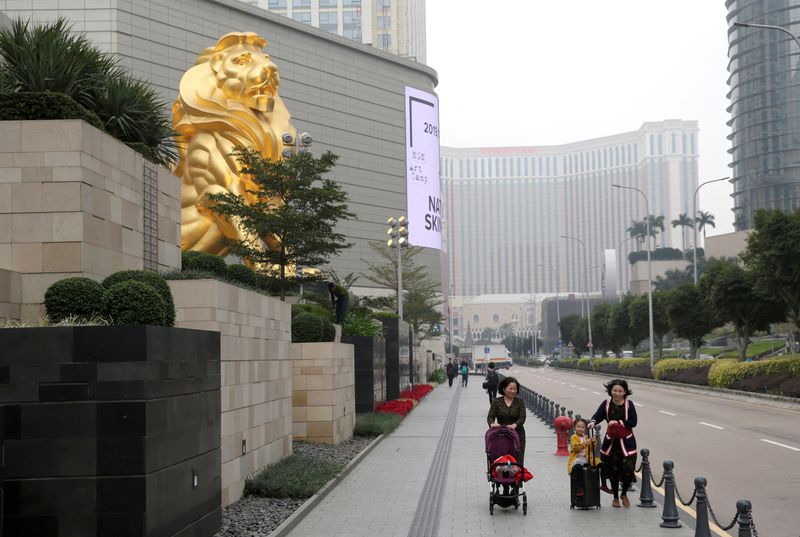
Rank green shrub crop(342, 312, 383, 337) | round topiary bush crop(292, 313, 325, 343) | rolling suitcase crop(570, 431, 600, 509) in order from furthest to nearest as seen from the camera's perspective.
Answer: green shrub crop(342, 312, 383, 337) < round topiary bush crop(292, 313, 325, 343) < rolling suitcase crop(570, 431, 600, 509)

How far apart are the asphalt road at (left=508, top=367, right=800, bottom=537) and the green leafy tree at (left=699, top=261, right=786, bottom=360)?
9.99 metres

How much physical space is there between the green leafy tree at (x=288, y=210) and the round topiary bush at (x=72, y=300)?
1516 centimetres

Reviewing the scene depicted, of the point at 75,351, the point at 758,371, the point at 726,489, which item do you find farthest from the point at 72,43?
the point at 758,371

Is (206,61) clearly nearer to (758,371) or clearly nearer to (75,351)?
(758,371)

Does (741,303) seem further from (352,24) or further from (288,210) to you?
(352,24)

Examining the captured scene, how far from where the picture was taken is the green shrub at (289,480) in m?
12.7

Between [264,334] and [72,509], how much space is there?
6.90 m

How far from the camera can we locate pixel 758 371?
3678 centimetres

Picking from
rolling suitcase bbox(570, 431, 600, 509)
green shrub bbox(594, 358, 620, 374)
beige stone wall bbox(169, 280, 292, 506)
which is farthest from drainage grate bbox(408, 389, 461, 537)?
green shrub bbox(594, 358, 620, 374)

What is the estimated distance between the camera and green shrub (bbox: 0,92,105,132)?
432 inches

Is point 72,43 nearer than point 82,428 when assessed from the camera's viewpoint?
No

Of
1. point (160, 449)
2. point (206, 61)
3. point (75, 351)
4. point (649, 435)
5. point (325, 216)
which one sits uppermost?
point (206, 61)

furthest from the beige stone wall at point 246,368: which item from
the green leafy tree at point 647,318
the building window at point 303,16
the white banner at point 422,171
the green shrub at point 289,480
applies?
the building window at point 303,16

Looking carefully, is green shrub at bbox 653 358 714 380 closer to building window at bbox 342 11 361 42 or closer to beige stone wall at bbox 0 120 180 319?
beige stone wall at bbox 0 120 180 319
